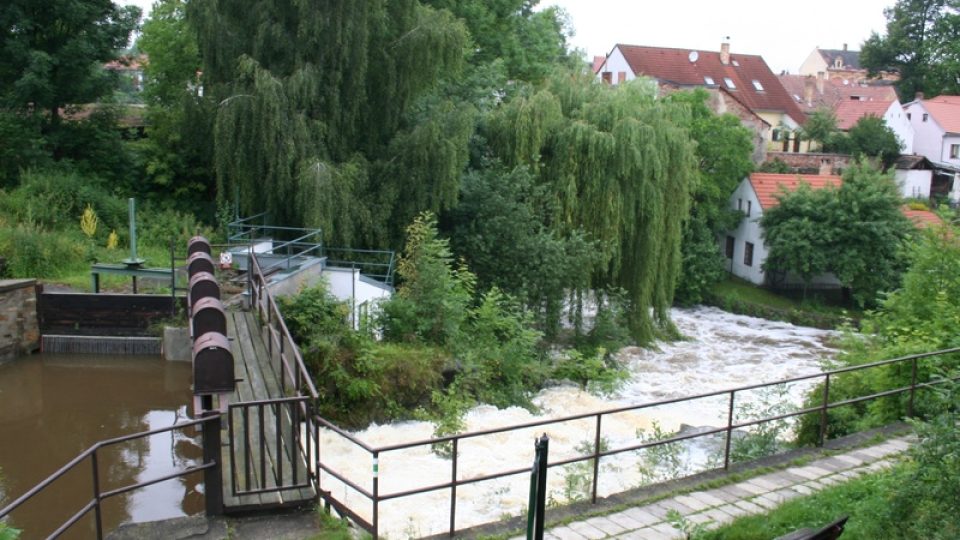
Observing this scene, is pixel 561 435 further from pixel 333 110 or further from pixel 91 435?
pixel 333 110

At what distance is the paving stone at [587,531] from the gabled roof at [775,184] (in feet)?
89.7

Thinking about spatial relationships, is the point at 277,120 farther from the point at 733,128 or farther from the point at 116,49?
the point at 733,128

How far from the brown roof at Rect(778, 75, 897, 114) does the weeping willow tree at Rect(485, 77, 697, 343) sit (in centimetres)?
3744

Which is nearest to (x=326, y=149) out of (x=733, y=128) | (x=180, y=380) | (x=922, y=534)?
(x=180, y=380)

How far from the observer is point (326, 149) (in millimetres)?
18734

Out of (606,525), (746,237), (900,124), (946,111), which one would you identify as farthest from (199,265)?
(900,124)

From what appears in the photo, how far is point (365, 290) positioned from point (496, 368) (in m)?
3.16

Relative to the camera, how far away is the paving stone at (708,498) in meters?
7.58

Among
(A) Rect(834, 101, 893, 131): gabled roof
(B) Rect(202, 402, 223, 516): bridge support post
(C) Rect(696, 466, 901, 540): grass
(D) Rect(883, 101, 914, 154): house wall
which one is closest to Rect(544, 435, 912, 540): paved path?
(C) Rect(696, 466, 901, 540): grass

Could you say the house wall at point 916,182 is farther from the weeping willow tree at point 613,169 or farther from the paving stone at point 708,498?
the paving stone at point 708,498

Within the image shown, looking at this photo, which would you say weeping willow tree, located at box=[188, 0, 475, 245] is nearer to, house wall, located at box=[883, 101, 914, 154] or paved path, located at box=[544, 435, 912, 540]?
paved path, located at box=[544, 435, 912, 540]

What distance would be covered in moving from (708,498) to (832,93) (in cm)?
6594

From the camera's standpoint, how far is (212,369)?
23.6ft

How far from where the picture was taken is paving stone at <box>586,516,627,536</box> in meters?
6.90
